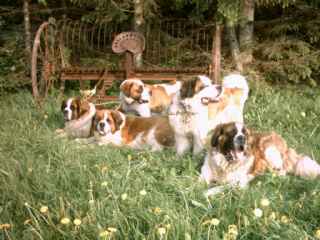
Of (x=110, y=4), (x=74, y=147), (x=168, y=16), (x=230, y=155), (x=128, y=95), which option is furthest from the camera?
(x=168, y=16)

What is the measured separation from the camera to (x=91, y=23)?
37.8 ft

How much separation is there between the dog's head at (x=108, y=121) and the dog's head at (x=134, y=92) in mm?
1035

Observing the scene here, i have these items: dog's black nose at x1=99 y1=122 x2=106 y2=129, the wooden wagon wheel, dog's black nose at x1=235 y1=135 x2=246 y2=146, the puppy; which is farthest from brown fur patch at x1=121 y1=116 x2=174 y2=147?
the wooden wagon wheel

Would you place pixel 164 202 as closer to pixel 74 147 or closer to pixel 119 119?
pixel 74 147

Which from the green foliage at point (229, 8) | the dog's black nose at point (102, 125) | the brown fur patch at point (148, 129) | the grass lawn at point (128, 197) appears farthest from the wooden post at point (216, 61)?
the dog's black nose at point (102, 125)

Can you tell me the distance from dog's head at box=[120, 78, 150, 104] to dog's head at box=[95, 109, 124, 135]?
103cm

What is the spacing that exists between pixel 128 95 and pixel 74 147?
2.12 m

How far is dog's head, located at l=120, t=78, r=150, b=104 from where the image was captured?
298 inches

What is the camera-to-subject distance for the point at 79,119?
6895 mm

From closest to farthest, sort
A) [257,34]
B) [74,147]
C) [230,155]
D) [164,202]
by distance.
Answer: [164,202], [230,155], [74,147], [257,34]

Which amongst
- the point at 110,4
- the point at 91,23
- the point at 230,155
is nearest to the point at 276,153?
the point at 230,155

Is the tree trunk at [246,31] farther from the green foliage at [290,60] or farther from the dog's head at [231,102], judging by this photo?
the dog's head at [231,102]

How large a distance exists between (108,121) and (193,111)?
1.27 m

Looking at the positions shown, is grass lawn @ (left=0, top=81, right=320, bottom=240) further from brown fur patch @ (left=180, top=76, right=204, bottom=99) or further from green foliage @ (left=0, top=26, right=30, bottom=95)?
green foliage @ (left=0, top=26, right=30, bottom=95)
